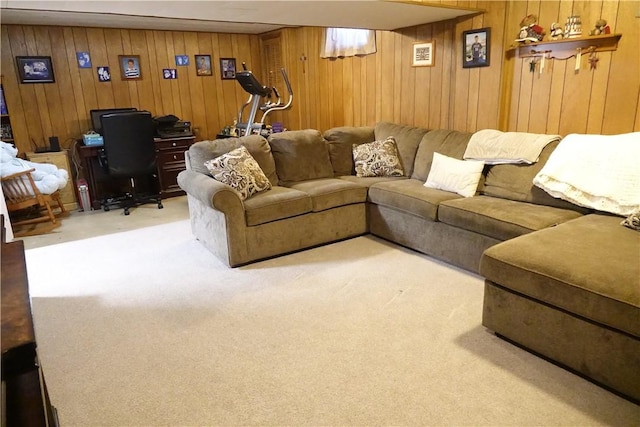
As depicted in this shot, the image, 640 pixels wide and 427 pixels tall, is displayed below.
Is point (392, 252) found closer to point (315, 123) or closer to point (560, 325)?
point (560, 325)

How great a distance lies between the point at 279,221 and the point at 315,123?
2599mm

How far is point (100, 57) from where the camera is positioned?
525 cm

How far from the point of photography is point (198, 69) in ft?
19.5

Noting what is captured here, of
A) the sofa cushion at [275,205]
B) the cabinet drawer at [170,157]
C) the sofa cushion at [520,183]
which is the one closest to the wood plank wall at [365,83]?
the sofa cushion at [520,183]

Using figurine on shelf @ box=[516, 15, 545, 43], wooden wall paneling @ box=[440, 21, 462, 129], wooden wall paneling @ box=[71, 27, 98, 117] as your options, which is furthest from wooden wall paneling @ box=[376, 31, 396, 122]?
wooden wall paneling @ box=[71, 27, 98, 117]

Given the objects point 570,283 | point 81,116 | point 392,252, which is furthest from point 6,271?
point 81,116

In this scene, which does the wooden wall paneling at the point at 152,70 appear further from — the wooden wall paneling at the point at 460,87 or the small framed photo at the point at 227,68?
the wooden wall paneling at the point at 460,87

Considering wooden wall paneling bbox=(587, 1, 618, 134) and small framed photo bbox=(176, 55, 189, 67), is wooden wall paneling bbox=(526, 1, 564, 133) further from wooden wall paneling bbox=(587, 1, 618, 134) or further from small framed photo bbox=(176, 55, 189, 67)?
small framed photo bbox=(176, 55, 189, 67)

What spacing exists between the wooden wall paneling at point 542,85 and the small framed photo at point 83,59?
4.70m

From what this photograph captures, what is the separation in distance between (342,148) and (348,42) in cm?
143

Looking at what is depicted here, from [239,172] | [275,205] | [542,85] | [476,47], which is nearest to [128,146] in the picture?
[239,172]

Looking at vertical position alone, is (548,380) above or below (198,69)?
below

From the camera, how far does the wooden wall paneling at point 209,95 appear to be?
593 centimetres

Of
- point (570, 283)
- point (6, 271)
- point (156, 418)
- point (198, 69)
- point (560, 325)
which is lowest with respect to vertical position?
point (156, 418)
